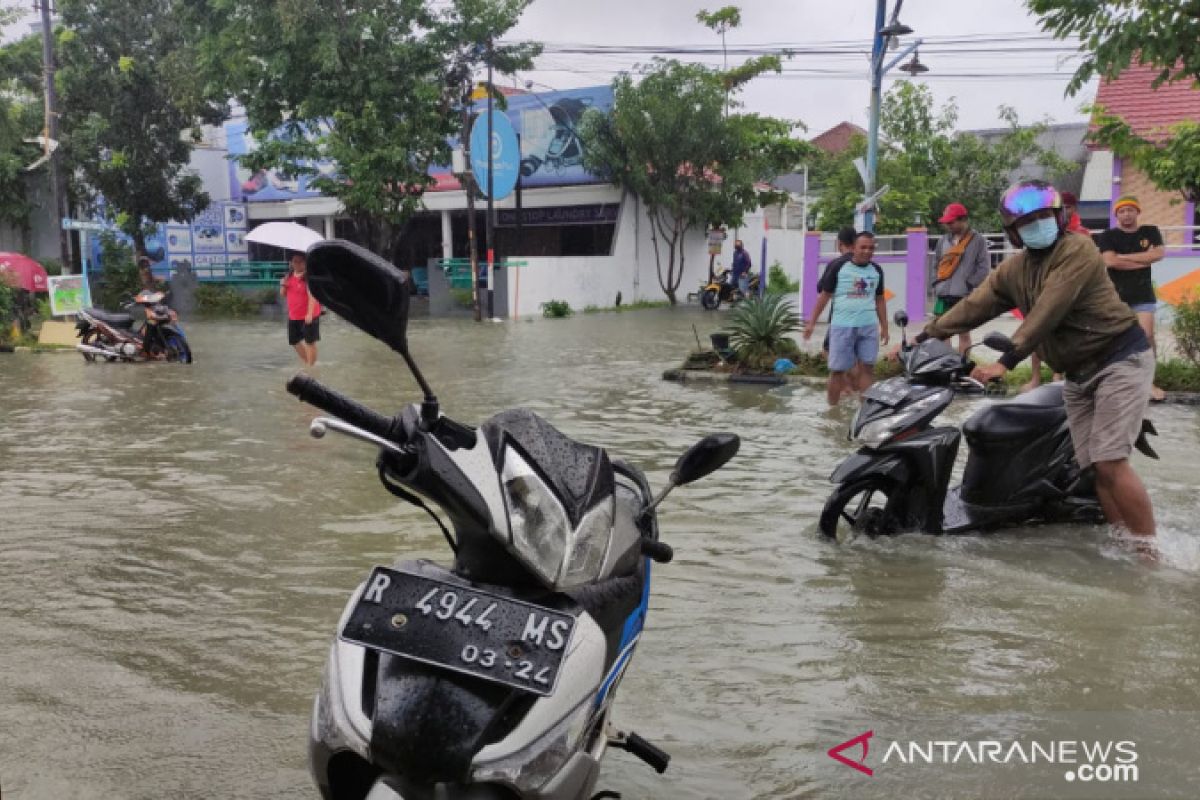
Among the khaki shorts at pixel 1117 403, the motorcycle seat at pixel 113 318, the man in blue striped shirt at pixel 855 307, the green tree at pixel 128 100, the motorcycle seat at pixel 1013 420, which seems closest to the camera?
the khaki shorts at pixel 1117 403

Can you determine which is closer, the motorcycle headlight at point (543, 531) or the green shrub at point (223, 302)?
the motorcycle headlight at point (543, 531)

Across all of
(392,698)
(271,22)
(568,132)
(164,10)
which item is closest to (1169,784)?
(392,698)

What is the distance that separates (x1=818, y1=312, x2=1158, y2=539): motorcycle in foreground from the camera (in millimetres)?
4977

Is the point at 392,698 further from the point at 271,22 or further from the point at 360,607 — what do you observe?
the point at 271,22

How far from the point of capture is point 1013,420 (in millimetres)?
5238

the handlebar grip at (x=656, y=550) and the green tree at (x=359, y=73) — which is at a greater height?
the green tree at (x=359, y=73)

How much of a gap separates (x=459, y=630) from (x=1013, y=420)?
4.07 m

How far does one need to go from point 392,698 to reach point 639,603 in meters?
0.78

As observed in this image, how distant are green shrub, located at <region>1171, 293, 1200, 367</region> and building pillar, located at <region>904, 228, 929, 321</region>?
796 cm

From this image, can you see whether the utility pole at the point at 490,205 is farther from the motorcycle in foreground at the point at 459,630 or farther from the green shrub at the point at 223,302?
the motorcycle in foreground at the point at 459,630

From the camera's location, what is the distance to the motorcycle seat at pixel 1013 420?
521 cm

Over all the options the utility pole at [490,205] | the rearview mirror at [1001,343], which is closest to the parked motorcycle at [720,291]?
the utility pole at [490,205]

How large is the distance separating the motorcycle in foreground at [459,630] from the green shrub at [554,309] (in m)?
24.7

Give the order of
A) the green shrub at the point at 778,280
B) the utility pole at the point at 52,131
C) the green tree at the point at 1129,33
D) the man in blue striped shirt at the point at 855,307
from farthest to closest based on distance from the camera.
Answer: the green shrub at the point at 778,280, the utility pole at the point at 52,131, the man in blue striped shirt at the point at 855,307, the green tree at the point at 1129,33
